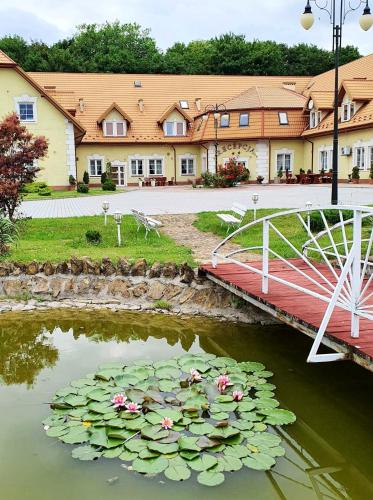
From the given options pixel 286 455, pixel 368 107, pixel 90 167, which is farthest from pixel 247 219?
pixel 90 167

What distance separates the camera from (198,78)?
39.8m

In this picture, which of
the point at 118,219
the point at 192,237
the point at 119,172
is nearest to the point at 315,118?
the point at 119,172

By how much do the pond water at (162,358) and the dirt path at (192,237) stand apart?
104 inches

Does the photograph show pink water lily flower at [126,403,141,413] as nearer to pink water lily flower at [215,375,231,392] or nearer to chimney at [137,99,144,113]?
pink water lily flower at [215,375,231,392]

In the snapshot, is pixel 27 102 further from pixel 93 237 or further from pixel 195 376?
pixel 195 376

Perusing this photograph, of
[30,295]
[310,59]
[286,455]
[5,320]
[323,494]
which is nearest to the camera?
[323,494]

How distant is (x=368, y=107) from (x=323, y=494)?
27.9 m

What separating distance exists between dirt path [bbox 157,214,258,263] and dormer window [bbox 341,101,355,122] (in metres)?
18.0

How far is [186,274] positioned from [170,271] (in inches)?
11.3

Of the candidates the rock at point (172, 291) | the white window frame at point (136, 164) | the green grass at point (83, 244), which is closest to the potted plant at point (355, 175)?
the white window frame at point (136, 164)

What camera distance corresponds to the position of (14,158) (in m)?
13.4

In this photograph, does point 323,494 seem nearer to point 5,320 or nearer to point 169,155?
point 5,320

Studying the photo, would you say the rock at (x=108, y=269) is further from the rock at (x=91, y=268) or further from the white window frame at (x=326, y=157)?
the white window frame at (x=326, y=157)

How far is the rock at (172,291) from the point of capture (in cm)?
897
